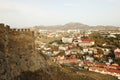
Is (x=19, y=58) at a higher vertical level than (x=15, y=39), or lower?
lower

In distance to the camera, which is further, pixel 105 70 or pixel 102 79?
pixel 105 70

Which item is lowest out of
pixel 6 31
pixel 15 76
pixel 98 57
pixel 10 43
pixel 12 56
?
pixel 98 57

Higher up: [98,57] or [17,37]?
[17,37]

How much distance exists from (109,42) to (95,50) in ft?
40.5

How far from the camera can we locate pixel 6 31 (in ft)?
52.1

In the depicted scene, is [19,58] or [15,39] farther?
[19,58]

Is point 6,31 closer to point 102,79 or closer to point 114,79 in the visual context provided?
point 102,79

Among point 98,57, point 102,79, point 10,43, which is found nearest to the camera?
point 10,43

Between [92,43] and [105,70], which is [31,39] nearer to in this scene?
[105,70]

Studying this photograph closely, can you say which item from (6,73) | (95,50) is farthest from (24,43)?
(95,50)

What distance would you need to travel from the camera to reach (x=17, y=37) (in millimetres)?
17328

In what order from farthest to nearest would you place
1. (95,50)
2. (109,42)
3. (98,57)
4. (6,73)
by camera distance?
(109,42) → (95,50) → (98,57) → (6,73)

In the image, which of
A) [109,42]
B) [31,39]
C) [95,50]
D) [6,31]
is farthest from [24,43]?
[109,42]

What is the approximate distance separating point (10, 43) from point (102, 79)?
65.7ft
